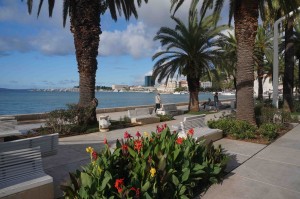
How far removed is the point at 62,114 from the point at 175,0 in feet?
23.0

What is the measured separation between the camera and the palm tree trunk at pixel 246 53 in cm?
1010

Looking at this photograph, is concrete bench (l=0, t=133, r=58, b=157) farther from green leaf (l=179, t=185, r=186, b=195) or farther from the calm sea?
the calm sea

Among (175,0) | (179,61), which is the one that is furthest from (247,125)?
(179,61)

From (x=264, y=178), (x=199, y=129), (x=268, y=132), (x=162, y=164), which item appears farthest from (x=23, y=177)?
(x=268, y=132)

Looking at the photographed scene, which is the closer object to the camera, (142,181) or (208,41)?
(142,181)

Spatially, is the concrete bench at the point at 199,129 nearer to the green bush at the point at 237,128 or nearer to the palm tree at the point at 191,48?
the green bush at the point at 237,128

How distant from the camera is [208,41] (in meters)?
19.5

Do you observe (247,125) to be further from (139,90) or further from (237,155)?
(139,90)

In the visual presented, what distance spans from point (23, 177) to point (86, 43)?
8.47 metres

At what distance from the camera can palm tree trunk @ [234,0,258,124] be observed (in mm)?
10102

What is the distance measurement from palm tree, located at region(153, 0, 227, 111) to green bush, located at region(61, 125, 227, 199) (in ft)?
47.2

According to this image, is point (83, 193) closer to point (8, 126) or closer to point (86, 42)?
point (8, 126)

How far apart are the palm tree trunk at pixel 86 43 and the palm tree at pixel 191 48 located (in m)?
8.39

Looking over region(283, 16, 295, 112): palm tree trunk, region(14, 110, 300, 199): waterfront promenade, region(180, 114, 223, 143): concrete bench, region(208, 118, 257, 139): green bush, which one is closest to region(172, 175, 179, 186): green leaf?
region(14, 110, 300, 199): waterfront promenade
